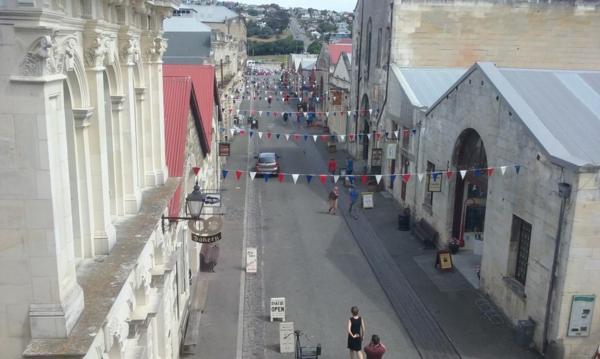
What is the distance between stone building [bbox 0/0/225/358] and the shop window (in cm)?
996

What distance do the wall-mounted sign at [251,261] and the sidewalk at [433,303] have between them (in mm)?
4322

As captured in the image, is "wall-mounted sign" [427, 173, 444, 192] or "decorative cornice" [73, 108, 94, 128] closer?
"decorative cornice" [73, 108, 94, 128]

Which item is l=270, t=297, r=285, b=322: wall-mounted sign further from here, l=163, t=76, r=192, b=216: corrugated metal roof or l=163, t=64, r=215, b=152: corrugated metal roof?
l=163, t=64, r=215, b=152: corrugated metal roof

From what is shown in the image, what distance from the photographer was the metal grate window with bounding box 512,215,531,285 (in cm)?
1577

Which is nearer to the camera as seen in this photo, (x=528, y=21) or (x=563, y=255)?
(x=563, y=255)

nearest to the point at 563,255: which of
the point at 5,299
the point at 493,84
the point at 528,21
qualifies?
the point at 493,84

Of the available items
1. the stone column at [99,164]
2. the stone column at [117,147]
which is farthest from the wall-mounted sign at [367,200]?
the stone column at [99,164]

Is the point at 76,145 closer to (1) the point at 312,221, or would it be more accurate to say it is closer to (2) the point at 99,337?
(2) the point at 99,337

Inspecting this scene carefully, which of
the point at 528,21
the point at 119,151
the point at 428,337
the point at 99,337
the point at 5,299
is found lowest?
the point at 428,337

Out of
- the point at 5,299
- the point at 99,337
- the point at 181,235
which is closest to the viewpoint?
the point at 5,299

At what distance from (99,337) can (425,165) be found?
770 inches

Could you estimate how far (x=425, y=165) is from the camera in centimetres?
2434

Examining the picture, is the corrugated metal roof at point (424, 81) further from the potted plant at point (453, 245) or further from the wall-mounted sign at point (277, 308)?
the wall-mounted sign at point (277, 308)

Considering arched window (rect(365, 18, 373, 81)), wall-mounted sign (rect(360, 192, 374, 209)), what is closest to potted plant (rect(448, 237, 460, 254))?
wall-mounted sign (rect(360, 192, 374, 209))
